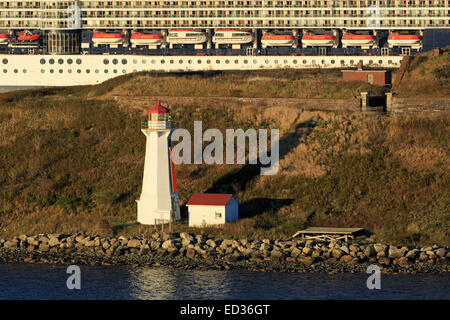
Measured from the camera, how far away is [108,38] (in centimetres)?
9531

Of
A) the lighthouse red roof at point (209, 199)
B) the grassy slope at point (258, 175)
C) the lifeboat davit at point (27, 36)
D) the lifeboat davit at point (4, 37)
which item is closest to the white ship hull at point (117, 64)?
the lifeboat davit at point (27, 36)

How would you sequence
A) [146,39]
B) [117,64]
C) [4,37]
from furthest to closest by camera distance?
[4,37] → [146,39] → [117,64]

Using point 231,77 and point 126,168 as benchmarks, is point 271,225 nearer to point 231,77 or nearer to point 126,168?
point 126,168

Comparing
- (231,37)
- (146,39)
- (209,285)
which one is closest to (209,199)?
(209,285)

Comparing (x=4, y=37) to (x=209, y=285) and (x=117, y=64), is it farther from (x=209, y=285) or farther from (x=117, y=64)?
(x=209, y=285)

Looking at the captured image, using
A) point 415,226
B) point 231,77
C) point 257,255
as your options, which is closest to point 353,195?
point 415,226

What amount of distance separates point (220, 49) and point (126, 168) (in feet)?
131

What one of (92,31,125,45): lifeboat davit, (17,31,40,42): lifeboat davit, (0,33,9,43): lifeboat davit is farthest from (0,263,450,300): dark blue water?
(0,33,9,43): lifeboat davit

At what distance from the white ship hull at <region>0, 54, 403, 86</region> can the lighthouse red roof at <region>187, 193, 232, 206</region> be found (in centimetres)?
4300

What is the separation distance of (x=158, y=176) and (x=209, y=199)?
261 centimetres

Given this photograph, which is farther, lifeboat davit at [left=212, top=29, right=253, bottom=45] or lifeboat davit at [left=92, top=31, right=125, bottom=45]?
lifeboat davit at [left=92, top=31, right=125, bottom=45]

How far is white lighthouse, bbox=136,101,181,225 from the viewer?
48.2 metres

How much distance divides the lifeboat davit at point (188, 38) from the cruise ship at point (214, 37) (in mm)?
89

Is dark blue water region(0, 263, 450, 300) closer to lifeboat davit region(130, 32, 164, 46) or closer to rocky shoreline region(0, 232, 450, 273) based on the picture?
rocky shoreline region(0, 232, 450, 273)
